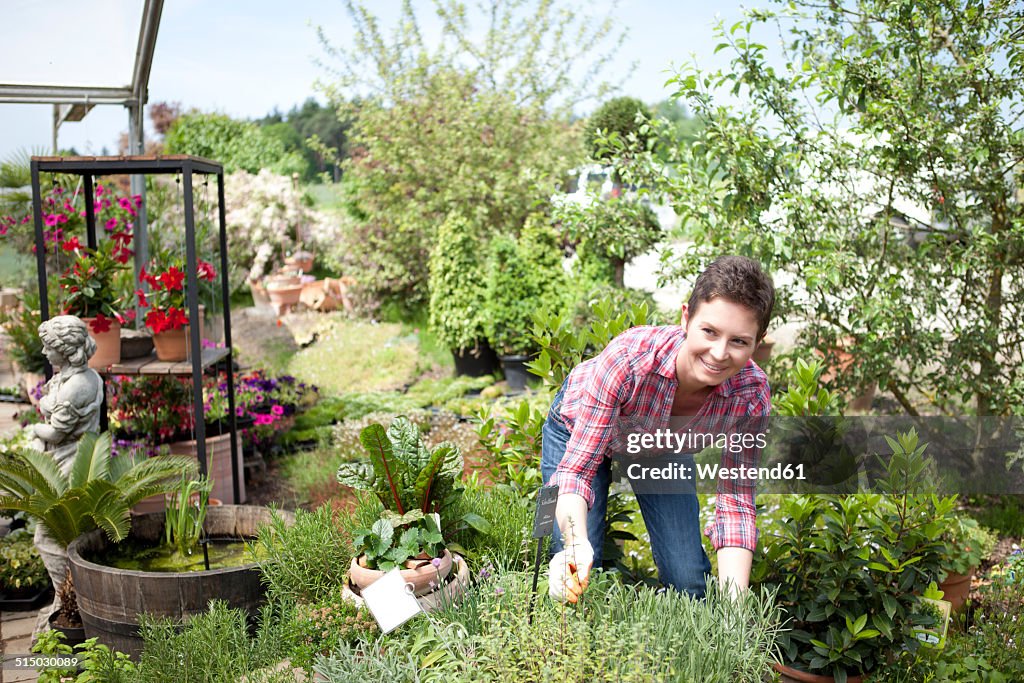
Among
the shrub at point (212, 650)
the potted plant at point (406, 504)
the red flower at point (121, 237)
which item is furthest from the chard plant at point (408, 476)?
the red flower at point (121, 237)

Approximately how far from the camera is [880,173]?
150 inches

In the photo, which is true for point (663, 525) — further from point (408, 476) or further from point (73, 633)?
point (73, 633)

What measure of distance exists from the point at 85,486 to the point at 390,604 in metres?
1.66

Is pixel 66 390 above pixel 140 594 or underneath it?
above

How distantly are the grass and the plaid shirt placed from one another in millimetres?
5133

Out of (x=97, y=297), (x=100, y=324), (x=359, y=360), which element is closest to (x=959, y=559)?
(x=100, y=324)

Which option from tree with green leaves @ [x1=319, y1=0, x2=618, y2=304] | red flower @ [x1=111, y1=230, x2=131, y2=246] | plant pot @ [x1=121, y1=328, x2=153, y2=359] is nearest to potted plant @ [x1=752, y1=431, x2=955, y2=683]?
plant pot @ [x1=121, y1=328, x2=153, y2=359]

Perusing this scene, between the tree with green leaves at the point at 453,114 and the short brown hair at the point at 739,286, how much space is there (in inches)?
278

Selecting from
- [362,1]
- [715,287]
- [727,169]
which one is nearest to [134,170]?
[727,169]

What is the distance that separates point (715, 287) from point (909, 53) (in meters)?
2.40

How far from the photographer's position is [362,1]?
32.0 feet

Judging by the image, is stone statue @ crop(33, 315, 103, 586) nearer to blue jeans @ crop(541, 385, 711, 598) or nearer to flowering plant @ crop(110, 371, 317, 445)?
flowering plant @ crop(110, 371, 317, 445)

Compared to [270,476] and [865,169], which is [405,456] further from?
[270,476]

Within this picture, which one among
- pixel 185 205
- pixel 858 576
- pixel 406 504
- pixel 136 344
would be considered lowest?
pixel 858 576
